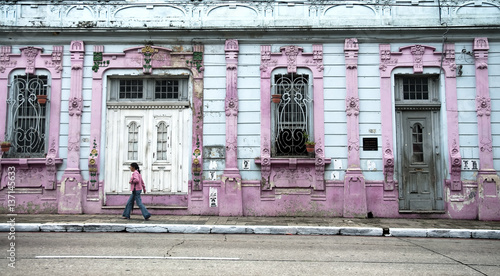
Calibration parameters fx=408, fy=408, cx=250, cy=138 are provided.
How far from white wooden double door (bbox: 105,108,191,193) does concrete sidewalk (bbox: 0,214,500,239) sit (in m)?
1.38

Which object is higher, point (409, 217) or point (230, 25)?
point (230, 25)

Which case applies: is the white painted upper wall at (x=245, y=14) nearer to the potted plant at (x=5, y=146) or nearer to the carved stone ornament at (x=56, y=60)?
the carved stone ornament at (x=56, y=60)

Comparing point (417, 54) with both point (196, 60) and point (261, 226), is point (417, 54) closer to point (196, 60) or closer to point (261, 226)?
point (196, 60)

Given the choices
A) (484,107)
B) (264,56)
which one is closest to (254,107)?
(264,56)

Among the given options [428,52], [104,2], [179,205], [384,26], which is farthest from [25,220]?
[428,52]

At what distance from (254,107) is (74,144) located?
17.1 feet

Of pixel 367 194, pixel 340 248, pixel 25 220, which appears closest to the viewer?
pixel 340 248

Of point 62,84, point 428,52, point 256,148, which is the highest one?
point 428,52

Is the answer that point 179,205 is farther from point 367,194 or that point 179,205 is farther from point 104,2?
point 104,2

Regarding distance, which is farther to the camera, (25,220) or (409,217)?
A: (409,217)

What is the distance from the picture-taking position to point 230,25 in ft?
38.5

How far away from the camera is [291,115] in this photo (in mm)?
11773

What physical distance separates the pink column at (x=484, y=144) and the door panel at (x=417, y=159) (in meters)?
1.15

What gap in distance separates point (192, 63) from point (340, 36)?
4312mm
